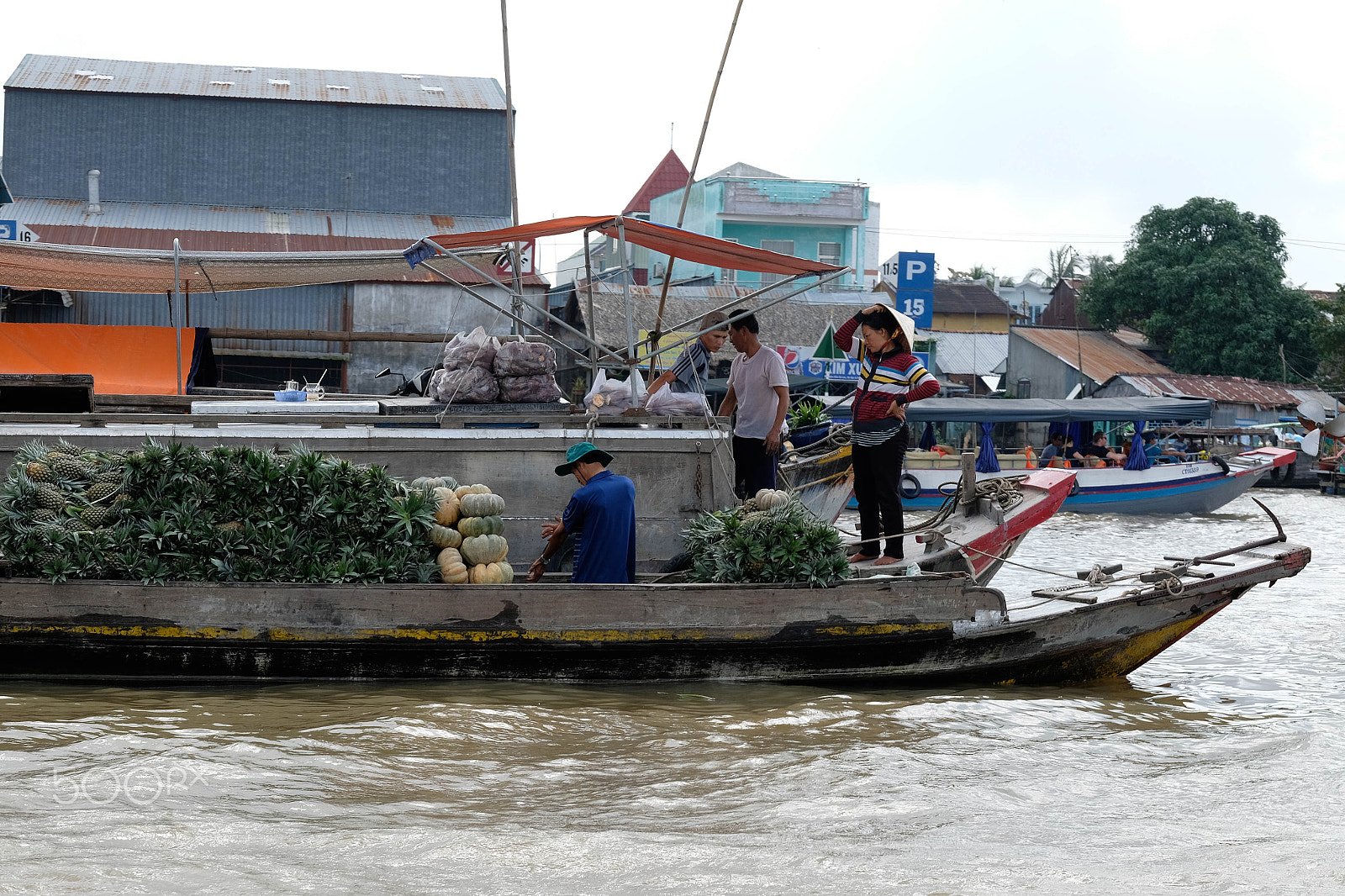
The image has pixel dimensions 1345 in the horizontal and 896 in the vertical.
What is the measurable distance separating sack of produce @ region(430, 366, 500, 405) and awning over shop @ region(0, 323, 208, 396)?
4.58m

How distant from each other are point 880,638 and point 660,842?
92.9 inches

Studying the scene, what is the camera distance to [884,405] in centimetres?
680

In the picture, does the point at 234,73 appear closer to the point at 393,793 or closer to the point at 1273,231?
the point at 393,793

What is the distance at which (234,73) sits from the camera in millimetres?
26906

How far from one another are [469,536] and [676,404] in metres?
1.81

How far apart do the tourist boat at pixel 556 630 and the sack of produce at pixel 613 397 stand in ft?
4.56

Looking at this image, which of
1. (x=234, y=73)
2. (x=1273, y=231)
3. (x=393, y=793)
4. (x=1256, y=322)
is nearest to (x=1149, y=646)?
(x=393, y=793)

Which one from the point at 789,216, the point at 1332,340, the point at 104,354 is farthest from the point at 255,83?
the point at 1332,340

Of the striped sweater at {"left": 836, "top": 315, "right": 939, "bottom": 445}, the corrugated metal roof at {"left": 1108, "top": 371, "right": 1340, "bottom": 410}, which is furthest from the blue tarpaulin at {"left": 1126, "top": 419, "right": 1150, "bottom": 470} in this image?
the striped sweater at {"left": 836, "top": 315, "right": 939, "bottom": 445}

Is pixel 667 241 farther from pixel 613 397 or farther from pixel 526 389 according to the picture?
pixel 526 389

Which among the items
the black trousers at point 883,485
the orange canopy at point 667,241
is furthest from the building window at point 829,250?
the black trousers at point 883,485

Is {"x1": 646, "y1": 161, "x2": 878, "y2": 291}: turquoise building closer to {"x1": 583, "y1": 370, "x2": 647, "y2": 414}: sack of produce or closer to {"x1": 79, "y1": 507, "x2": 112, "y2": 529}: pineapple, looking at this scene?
{"x1": 583, "y1": 370, "x2": 647, "y2": 414}: sack of produce

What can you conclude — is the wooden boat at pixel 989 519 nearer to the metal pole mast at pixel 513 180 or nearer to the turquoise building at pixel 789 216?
the metal pole mast at pixel 513 180

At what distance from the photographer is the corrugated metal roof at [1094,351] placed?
35.0 metres
